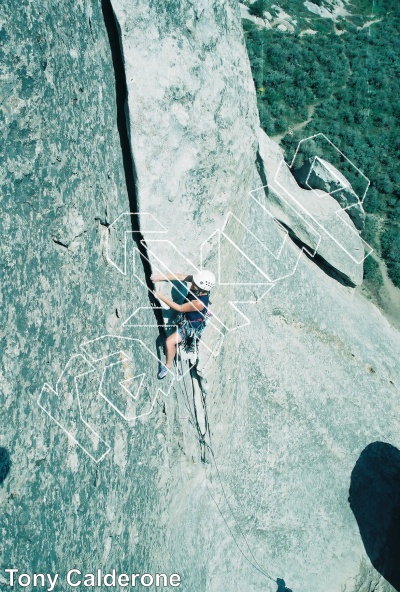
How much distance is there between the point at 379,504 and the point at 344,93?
19224mm

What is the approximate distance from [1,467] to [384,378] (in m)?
8.93

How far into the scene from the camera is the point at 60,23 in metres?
3.99

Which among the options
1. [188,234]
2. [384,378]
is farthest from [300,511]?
[188,234]

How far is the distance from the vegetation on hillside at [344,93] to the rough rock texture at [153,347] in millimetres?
8628

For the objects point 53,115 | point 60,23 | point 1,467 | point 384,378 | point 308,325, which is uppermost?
point 60,23

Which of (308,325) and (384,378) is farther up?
(308,325)

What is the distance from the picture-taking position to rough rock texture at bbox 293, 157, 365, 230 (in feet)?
38.0

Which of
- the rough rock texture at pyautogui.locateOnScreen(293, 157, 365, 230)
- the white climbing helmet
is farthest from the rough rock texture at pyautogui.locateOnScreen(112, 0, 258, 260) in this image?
the rough rock texture at pyautogui.locateOnScreen(293, 157, 365, 230)

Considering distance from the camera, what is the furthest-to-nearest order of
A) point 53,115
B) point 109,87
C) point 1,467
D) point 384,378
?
1. point 384,378
2. point 109,87
3. point 53,115
4. point 1,467

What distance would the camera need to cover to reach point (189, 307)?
5.76 m

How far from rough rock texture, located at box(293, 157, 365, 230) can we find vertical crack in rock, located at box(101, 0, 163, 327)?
7563mm

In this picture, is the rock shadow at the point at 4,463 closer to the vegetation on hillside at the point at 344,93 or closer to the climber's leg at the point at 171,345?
the climber's leg at the point at 171,345

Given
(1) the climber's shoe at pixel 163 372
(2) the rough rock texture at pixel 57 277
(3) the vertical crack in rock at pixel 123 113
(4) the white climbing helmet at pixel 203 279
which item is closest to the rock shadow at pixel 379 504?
(1) the climber's shoe at pixel 163 372

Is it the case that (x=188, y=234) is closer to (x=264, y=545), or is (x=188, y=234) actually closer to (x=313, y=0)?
(x=264, y=545)
